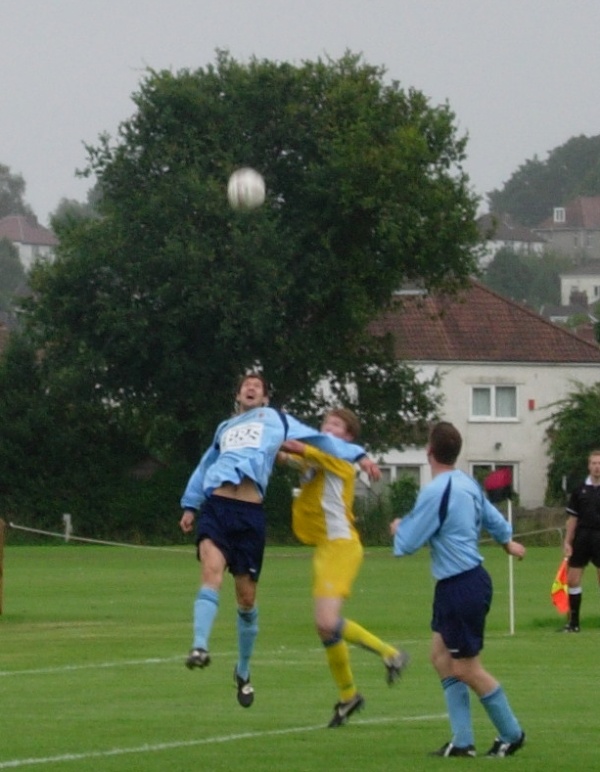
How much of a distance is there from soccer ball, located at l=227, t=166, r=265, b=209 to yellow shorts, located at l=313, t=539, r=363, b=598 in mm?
25547

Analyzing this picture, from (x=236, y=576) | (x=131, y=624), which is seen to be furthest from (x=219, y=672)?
(x=131, y=624)

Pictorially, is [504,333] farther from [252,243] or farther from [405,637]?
[405,637]

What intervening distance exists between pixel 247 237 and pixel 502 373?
97.7 feet

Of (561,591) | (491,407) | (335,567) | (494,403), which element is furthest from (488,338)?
(335,567)

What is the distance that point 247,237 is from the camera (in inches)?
2078

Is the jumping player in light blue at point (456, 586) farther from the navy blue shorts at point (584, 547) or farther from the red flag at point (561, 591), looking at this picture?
the red flag at point (561, 591)

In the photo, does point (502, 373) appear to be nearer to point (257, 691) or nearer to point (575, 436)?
point (575, 436)

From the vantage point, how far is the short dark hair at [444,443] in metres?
10.2

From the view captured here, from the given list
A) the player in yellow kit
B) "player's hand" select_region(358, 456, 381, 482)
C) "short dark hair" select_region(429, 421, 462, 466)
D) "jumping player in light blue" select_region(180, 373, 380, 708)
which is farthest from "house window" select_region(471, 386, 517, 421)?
"short dark hair" select_region(429, 421, 462, 466)

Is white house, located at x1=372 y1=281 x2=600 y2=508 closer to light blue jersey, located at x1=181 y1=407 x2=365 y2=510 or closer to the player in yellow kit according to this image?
light blue jersey, located at x1=181 y1=407 x2=365 y2=510

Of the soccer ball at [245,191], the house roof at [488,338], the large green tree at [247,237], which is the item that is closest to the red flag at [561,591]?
the soccer ball at [245,191]

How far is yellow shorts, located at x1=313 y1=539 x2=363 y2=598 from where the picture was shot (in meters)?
12.1

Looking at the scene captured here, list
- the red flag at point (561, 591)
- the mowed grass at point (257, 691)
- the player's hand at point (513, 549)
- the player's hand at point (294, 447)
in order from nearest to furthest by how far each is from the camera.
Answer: the mowed grass at point (257, 691) < the player's hand at point (513, 549) < the player's hand at point (294, 447) < the red flag at point (561, 591)

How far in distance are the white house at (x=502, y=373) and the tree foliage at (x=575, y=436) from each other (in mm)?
13733
